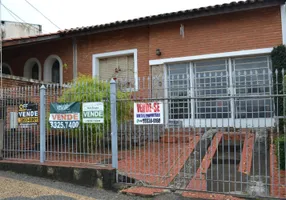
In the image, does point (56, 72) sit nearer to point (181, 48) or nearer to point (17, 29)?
point (181, 48)

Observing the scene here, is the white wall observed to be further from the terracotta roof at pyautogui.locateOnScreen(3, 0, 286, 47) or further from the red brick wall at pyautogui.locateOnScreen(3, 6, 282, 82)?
the red brick wall at pyautogui.locateOnScreen(3, 6, 282, 82)

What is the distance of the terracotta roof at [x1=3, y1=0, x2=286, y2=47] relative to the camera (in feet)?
29.4

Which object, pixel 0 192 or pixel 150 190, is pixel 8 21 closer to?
pixel 0 192

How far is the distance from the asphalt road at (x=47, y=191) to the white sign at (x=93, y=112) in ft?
4.59

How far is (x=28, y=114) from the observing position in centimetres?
759

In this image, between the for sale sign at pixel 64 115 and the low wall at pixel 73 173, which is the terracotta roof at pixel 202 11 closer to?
the for sale sign at pixel 64 115

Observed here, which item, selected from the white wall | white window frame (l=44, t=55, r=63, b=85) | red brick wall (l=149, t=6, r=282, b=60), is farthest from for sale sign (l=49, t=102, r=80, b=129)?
the white wall

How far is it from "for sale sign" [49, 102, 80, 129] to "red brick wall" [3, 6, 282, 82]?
4.61 metres

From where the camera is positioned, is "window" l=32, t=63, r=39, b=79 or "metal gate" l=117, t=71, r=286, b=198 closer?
"metal gate" l=117, t=71, r=286, b=198

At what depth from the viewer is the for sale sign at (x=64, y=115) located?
21.9 feet

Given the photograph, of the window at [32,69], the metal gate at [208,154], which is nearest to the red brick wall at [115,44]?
the window at [32,69]

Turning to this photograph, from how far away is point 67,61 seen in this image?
12.6m

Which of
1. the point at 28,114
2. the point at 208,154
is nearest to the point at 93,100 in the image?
the point at 28,114

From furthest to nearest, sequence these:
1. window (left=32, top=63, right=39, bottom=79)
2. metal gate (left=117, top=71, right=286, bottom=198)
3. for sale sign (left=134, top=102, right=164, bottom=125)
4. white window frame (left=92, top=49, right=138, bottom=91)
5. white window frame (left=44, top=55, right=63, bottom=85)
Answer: window (left=32, top=63, right=39, bottom=79), white window frame (left=44, top=55, right=63, bottom=85), white window frame (left=92, top=49, right=138, bottom=91), for sale sign (left=134, top=102, right=164, bottom=125), metal gate (left=117, top=71, right=286, bottom=198)
